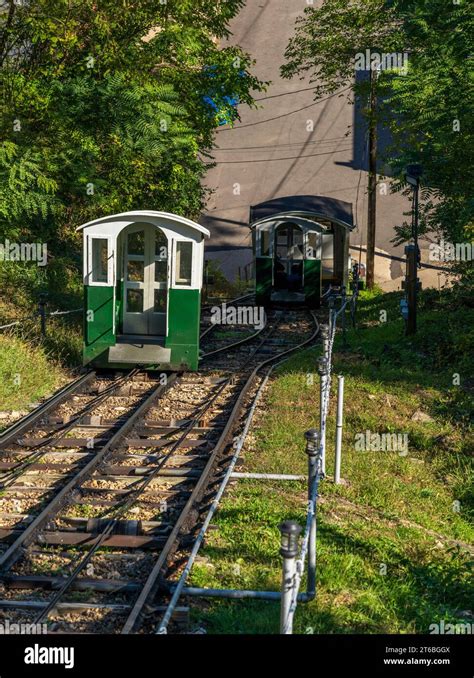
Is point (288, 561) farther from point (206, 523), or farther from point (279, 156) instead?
point (279, 156)

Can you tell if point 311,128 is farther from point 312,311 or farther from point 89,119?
point 89,119

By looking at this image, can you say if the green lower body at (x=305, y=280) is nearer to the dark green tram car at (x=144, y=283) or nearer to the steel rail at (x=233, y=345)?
the steel rail at (x=233, y=345)

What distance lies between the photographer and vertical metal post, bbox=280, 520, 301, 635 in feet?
16.9

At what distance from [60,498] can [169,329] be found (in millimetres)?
7073

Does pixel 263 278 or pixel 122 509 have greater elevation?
pixel 263 278

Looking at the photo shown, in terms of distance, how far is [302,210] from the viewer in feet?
94.4

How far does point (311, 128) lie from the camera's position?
43.2 m
